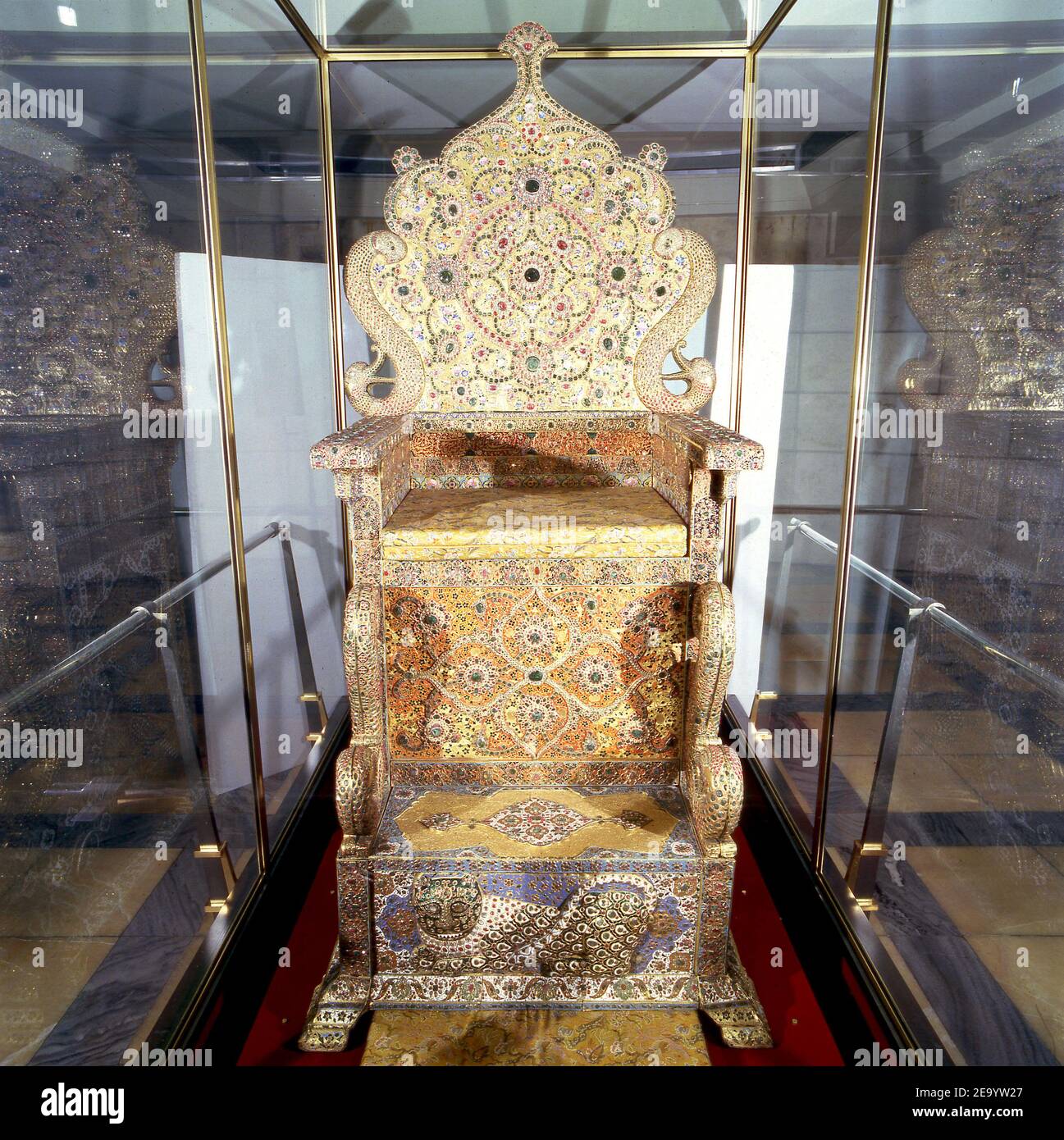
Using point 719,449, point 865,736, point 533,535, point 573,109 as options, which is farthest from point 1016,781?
point 573,109

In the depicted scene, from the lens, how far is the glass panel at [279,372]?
2430mm

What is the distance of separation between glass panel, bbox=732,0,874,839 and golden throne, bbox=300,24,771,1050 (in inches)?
18.6

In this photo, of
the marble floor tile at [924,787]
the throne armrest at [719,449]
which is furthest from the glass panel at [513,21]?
the marble floor tile at [924,787]

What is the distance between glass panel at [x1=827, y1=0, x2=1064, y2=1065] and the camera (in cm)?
141

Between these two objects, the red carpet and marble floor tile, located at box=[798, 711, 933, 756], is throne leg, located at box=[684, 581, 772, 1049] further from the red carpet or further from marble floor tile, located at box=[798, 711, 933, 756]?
marble floor tile, located at box=[798, 711, 933, 756]

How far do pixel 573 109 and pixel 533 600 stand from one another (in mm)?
2193

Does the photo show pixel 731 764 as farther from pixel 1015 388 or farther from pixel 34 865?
pixel 34 865

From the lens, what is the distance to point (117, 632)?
1.70 metres

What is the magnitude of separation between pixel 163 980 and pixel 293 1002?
405 millimetres

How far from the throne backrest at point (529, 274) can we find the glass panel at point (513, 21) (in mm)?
762

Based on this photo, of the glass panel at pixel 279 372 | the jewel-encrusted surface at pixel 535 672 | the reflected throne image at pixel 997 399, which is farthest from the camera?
the glass panel at pixel 279 372

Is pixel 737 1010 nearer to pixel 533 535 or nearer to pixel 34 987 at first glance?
pixel 533 535

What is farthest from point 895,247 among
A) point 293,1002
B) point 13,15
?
point 293,1002

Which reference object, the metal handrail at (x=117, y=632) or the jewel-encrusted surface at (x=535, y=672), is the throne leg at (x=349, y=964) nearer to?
the jewel-encrusted surface at (x=535, y=672)
